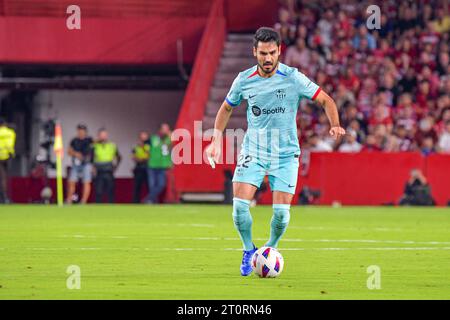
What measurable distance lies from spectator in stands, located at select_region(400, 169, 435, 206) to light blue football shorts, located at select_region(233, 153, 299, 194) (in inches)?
675

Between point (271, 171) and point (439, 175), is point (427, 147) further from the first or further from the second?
point (271, 171)

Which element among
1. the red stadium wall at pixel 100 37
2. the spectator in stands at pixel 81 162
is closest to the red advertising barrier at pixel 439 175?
the spectator in stands at pixel 81 162

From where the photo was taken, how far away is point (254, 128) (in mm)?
11961

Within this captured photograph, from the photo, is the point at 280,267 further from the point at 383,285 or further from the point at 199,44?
the point at 199,44

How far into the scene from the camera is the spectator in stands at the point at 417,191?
94.4 ft

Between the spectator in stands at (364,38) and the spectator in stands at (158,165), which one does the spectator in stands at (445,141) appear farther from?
the spectator in stands at (158,165)

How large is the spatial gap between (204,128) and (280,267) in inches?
812

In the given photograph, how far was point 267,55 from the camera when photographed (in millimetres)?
11656

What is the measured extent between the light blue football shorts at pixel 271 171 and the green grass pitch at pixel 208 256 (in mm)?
888

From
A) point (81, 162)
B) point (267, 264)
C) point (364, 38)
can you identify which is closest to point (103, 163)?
point (81, 162)

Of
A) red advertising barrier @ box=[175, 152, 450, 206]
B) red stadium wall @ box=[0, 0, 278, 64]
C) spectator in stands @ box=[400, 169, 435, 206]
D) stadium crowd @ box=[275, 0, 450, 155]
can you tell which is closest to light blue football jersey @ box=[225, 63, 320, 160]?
spectator in stands @ box=[400, 169, 435, 206]

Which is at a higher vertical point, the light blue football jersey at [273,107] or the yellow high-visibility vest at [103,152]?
the light blue football jersey at [273,107]

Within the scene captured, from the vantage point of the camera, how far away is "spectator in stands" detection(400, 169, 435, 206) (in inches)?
1133

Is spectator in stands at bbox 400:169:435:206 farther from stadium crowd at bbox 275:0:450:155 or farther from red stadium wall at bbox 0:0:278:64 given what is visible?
red stadium wall at bbox 0:0:278:64
